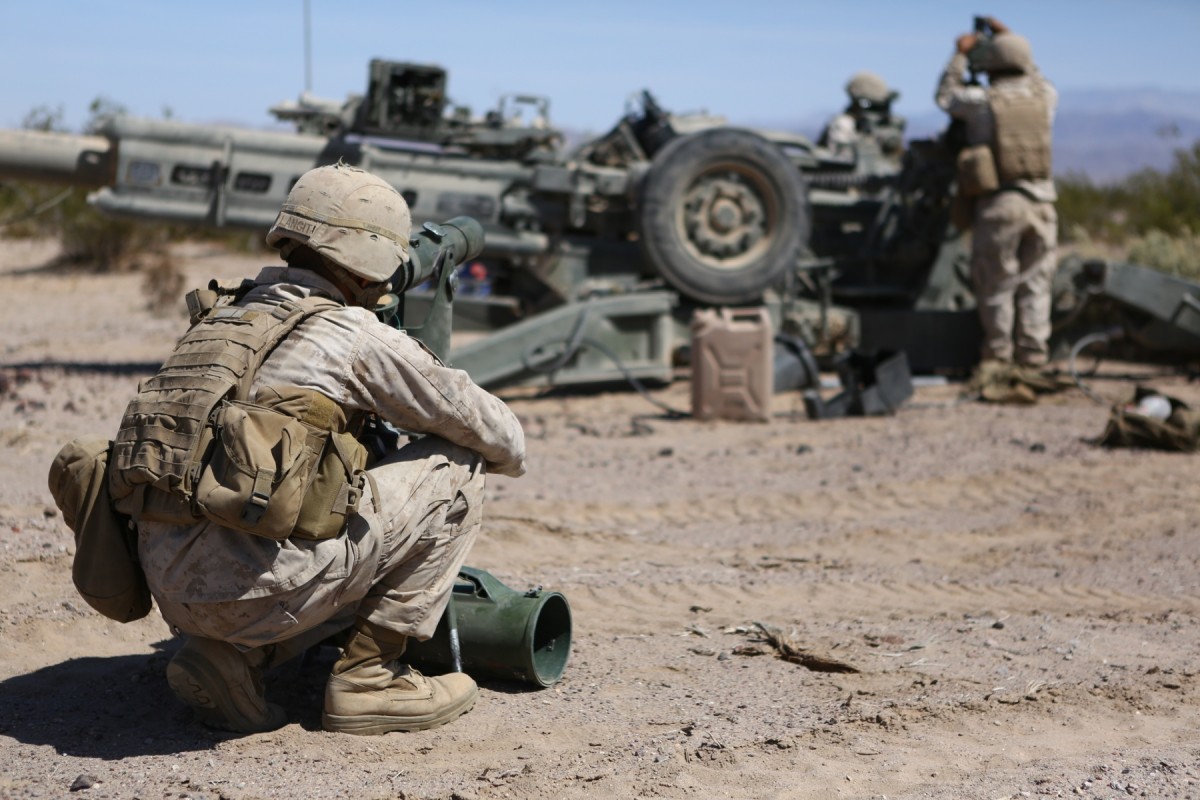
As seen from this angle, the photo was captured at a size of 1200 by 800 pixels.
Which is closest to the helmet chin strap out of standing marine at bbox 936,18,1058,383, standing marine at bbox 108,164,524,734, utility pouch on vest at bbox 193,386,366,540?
standing marine at bbox 108,164,524,734

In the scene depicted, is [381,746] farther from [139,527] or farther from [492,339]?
[492,339]

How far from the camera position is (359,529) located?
3.52m

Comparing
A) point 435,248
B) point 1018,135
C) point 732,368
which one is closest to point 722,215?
point 732,368

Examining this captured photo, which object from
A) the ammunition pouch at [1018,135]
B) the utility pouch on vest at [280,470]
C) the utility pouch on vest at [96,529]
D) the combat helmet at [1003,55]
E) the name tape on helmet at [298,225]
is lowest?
the utility pouch on vest at [96,529]

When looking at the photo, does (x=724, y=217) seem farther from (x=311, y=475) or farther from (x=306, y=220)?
(x=311, y=475)

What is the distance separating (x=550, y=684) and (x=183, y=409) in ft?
4.92

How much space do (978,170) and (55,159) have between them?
21.6 ft

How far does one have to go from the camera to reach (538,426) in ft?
30.0

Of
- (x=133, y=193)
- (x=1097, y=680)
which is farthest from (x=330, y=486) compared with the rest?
(x=133, y=193)

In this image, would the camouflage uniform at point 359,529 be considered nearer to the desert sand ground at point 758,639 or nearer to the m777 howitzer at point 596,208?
the desert sand ground at point 758,639

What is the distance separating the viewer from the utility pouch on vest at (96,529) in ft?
11.4

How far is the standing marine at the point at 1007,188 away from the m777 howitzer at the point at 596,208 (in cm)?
Result: 46

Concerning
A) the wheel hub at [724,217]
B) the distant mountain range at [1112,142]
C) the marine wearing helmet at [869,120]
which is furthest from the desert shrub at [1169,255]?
→ the distant mountain range at [1112,142]

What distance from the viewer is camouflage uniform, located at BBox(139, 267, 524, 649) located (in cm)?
341
